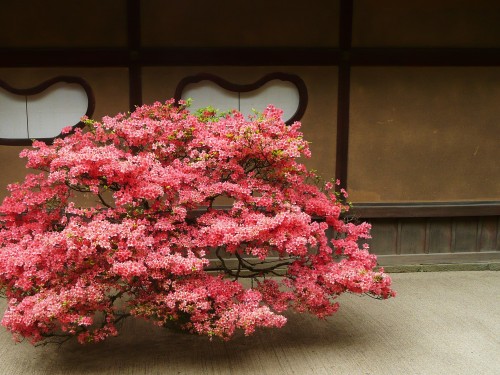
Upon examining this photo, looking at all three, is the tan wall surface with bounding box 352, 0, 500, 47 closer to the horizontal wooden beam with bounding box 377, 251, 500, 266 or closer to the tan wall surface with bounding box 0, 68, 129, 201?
the horizontal wooden beam with bounding box 377, 251, 500, 266

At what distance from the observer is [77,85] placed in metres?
5.11

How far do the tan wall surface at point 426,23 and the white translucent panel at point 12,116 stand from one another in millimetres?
3545

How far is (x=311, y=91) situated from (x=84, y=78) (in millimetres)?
2356

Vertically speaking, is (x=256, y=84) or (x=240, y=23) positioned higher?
(x=240, y=23)

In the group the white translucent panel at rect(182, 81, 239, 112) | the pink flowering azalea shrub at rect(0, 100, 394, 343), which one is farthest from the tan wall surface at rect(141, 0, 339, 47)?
the pink flowering azalea shrub at rect(0, 100, 394, 343)

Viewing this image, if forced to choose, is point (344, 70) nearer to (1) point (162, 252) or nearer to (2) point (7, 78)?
(1) point (162, 252)

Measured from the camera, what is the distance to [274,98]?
5344 millimetres

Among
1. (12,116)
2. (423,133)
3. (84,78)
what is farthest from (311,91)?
(12,116)

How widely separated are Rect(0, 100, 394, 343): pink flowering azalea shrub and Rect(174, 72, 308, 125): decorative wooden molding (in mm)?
1382

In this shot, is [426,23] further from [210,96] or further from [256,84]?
[210,96]

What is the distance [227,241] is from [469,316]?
257cm

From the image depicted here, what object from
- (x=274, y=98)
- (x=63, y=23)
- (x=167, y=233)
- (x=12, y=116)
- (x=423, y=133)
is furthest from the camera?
(x=423, y=133)

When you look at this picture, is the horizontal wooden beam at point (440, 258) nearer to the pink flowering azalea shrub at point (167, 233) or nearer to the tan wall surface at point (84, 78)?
the pink flowering azalea shrub at point (167, 233)

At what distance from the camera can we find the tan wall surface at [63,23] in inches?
194
